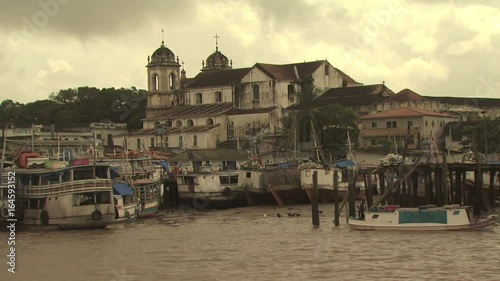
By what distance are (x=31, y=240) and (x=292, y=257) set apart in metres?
13.6

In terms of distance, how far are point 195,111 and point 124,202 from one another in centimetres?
6009

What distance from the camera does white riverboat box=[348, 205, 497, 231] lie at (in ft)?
133

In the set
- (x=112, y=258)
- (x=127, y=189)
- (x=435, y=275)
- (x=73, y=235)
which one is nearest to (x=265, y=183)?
(x=127, y=189)

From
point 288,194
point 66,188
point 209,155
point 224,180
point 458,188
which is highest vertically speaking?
point 209,155

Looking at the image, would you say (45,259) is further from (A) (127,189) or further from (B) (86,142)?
(B) (86,142)

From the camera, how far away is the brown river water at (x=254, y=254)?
105 ft

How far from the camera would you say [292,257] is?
3562cm

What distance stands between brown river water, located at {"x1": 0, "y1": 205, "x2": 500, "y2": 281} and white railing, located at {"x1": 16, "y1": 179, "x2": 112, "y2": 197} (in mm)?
2043

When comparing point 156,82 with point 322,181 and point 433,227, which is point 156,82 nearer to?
point 322,181

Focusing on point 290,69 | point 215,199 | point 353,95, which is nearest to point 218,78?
point 290,69

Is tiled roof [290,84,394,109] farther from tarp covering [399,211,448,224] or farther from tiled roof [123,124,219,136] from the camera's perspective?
tarp covering [399,211,448,224]

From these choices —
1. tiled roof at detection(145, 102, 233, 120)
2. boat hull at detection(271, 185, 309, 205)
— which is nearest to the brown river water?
boat hull at detection(271, 185, 309, 205)

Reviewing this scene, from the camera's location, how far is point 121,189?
166 ft

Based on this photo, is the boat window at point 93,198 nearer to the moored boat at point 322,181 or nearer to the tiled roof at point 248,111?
the moored boat at point 322,181
